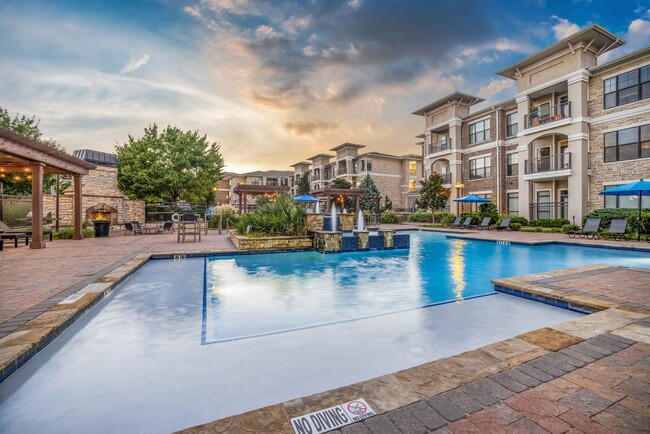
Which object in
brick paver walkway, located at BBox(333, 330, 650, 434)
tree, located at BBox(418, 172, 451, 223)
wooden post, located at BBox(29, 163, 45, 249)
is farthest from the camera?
tree, located at BBox(418, 172, 451, 223)

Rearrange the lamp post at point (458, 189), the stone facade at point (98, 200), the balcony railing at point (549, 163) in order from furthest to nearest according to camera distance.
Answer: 1. the lamp post at point (458, 189)
2. the balcony railing at point (549, 163)
3. the stone facade at point (98, 200)

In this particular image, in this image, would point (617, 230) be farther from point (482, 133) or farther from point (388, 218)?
point (388, 218)

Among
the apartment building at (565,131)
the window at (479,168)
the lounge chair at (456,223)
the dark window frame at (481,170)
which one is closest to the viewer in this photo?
the apartment building at (565,131)

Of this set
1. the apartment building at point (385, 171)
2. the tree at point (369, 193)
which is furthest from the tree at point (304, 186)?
the tree at point (369, 193)

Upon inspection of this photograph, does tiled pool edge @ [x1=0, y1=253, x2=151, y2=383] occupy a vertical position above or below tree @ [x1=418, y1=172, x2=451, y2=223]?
below

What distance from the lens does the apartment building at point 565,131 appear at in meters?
15.4

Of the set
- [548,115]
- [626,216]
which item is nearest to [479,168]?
[548,115]

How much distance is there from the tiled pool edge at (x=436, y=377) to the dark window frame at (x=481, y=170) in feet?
73.5

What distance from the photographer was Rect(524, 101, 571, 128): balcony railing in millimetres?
17378

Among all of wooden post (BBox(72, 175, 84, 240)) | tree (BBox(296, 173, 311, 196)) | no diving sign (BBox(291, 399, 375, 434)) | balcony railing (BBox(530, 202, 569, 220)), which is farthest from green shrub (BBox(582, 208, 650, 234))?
tree (BBox(296, 173, 311, 196))

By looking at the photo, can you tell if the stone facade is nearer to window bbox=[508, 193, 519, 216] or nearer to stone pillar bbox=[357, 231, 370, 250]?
stone pillar bbox=[357, 231, 370, 250]

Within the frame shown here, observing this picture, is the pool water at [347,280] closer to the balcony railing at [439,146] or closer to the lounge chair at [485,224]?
the lounge chair at [485,224]

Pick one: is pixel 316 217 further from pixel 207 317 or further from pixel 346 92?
pixel 346 92

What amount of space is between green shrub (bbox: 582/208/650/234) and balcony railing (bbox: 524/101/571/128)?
19.8ft
